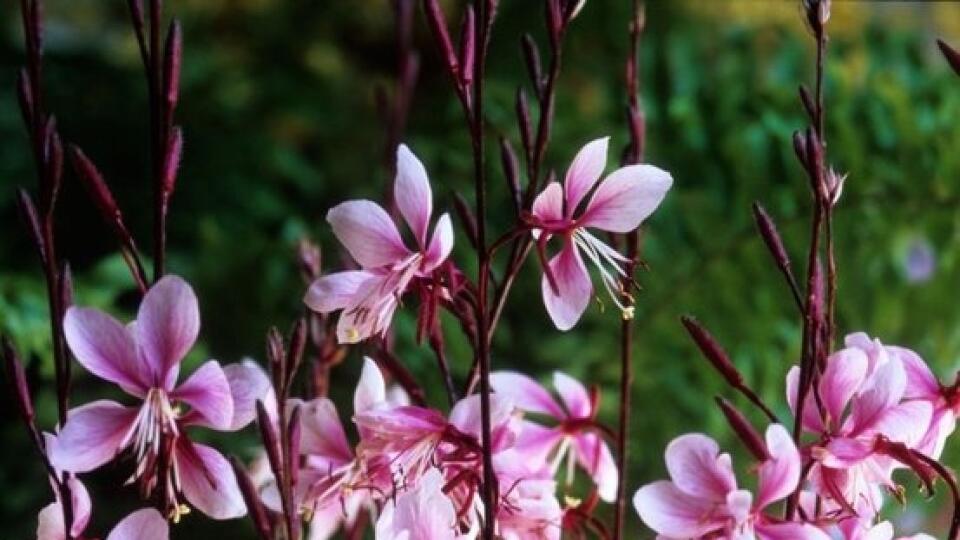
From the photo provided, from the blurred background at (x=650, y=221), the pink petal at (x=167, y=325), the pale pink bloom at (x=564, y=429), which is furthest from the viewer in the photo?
the blurred background at (x=650, y=221)

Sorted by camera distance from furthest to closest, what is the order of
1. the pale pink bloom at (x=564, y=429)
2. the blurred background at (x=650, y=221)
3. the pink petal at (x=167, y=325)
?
1. the blurred background at (x=650, y=221)
2. the pale pink bloom at (x=564, y=429)
3. the pink petal at (x=167, y=325)

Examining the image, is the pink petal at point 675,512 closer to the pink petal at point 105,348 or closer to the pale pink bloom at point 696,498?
the pale pink bloom at point 696,498

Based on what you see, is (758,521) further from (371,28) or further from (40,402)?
(371,28)

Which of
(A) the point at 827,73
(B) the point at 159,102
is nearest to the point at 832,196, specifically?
(B) the point at 159,102

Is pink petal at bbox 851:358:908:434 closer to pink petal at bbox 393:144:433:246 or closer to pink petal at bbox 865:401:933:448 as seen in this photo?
pink petal at bbox 865:401:933:448

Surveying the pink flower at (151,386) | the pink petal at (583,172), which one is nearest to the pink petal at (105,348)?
the pink flower at (151,386)

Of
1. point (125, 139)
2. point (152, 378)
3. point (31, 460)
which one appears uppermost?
point (152, 378)

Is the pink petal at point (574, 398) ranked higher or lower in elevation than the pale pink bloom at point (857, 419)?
lower
